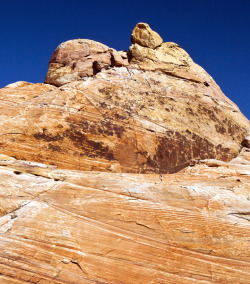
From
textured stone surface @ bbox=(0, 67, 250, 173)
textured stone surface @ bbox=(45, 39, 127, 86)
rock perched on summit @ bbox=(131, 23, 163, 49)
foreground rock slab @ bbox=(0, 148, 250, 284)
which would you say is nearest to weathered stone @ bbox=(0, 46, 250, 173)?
textured stone surface @ bbox=(0, 67, 250, 173)

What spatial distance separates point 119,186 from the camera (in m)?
7.74

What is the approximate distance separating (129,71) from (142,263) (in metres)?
10.1

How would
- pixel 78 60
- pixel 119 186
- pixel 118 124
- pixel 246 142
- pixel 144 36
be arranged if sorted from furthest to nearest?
pixel 144 36 < pixel 78 60 < pixel 246 142 < pixel 118 124 < pixel 119 186

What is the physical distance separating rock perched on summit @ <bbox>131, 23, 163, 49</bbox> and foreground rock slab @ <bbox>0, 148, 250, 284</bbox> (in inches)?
416

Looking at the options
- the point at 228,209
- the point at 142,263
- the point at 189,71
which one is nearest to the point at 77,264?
the point at 142,263

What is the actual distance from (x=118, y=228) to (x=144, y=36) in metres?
12.9

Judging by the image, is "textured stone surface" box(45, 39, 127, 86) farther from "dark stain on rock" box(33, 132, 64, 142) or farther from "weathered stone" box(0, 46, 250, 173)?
"dark stain on rock" box(33, 132, 64, 142)

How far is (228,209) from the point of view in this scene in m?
7.40

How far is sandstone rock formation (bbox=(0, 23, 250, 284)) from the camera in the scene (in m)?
6.21

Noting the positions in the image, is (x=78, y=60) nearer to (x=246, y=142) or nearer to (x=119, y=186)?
(x=119, y=186)

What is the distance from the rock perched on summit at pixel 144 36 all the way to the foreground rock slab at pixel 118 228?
10.6m

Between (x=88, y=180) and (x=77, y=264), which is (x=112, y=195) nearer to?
(x=88, y=180)

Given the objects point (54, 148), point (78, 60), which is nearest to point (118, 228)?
point (54, 148)

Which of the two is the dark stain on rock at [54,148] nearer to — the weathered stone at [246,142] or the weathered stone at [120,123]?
the weathered stone at [120,123]
